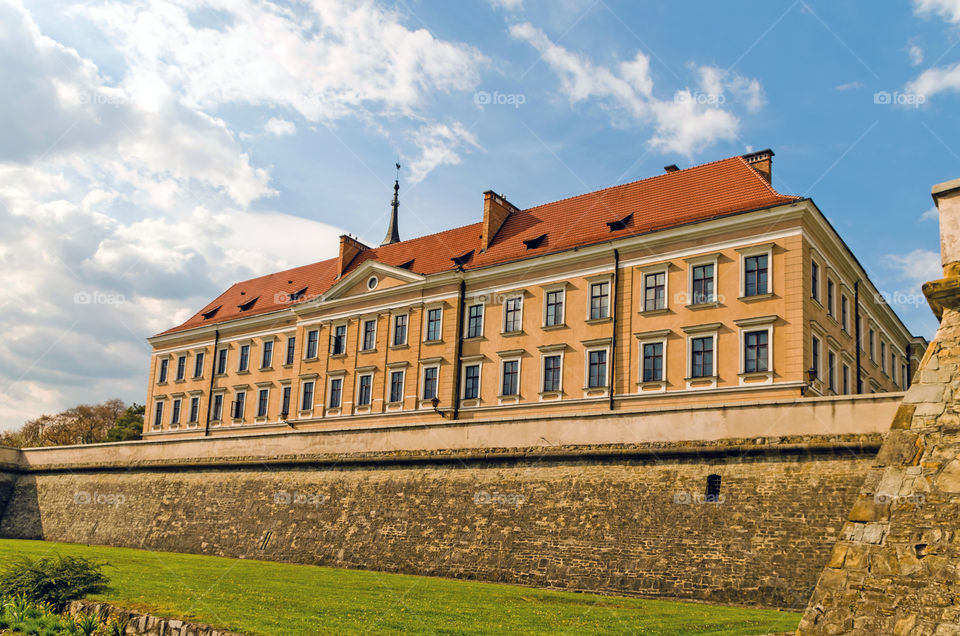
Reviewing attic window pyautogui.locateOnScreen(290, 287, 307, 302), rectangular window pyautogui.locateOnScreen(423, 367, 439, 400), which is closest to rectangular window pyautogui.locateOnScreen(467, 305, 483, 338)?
rectangular window pyautogui.locateOnScreen(423, 367, 439, 400)

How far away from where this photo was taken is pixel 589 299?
33.2 metres

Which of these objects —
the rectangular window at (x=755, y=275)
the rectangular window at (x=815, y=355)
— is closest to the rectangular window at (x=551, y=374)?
the rectangular window at (x=755, y=275)

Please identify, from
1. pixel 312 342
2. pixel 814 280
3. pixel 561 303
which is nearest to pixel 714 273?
pixel 814 280

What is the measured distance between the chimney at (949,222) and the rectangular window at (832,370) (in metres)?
18.7

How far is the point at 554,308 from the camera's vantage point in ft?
112

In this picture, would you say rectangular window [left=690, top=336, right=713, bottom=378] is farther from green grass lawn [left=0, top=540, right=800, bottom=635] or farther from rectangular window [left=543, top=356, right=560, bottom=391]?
green grass lawn [left=0, top=540, right=800, bottom=635]

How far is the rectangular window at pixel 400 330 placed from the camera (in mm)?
39031

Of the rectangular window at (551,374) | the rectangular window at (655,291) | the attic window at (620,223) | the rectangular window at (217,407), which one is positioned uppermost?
the attic window at (620,223)

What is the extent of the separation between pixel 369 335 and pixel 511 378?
9.09 m

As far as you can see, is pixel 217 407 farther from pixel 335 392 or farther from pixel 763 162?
pixel 763 162

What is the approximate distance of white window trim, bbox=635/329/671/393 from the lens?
1198 inches

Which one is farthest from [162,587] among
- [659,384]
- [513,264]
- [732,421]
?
[513,264]

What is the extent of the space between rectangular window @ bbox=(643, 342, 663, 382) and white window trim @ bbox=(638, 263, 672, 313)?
1.38 m

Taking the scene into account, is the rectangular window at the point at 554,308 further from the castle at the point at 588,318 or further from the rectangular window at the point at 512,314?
the rectangular window at the point at 512,314
